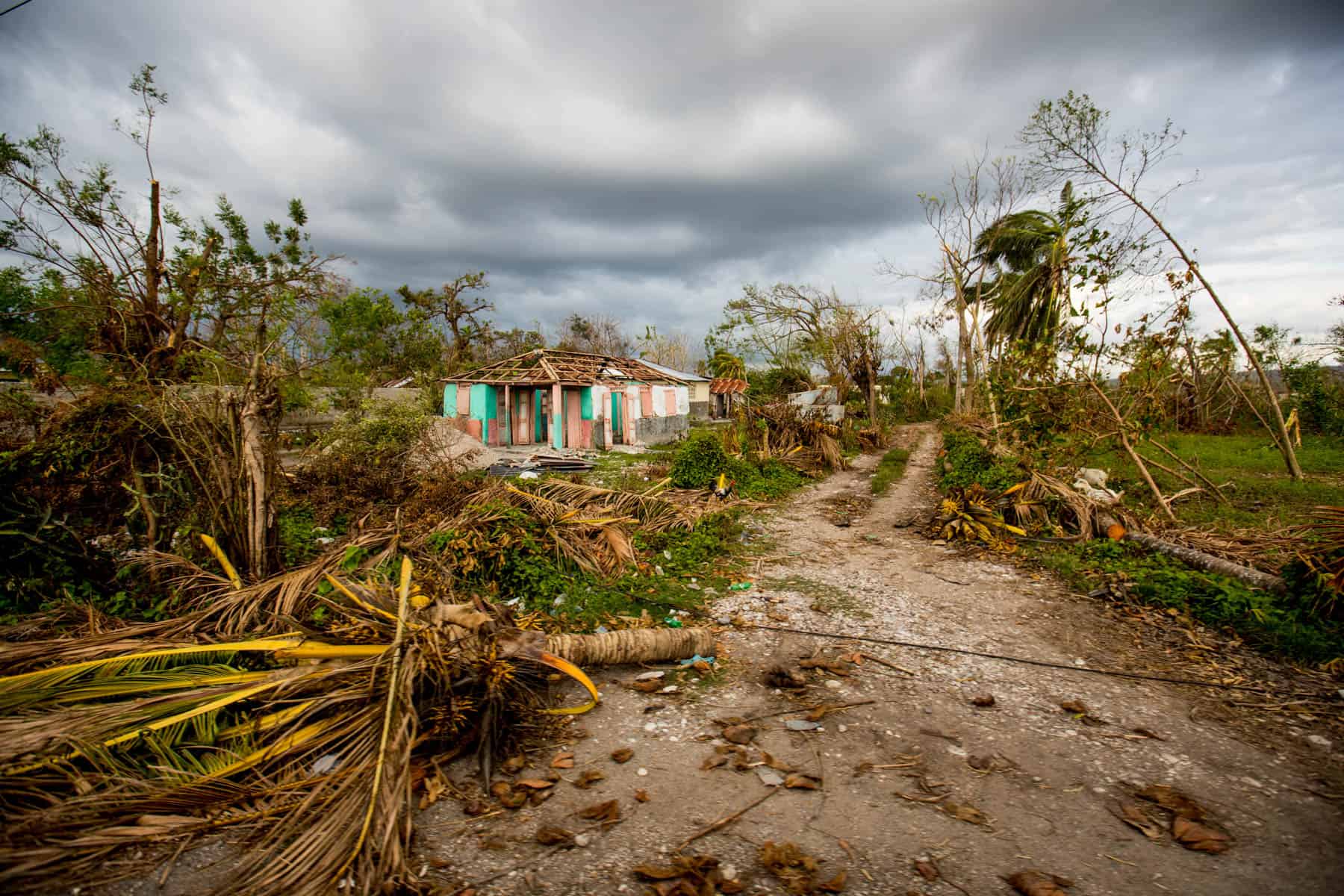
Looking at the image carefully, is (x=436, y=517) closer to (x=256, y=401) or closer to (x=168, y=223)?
(x=256, y=401)

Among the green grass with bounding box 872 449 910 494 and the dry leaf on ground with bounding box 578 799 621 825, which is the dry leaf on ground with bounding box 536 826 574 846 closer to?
the dry leaf on ground with bounding box 578 799 621 825

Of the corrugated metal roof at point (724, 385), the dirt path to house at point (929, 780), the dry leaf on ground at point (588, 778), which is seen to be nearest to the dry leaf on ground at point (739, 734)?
the dirt path to house at point (929, 780)

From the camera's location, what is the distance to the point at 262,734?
8.31 feet

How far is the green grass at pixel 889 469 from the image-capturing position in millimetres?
11414

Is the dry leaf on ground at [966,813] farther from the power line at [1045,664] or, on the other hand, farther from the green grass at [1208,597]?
the green grass at [1208,597]

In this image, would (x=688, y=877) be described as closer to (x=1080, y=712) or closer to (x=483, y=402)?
(x=1080, y=712)

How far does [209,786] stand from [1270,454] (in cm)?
1850

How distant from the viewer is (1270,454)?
12.2 m

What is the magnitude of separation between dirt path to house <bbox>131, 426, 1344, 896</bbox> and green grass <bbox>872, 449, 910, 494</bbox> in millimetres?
6872

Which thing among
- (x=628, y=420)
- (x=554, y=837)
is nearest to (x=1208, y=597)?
(x=554, y=837)

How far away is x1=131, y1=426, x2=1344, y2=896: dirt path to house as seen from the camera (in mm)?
2098

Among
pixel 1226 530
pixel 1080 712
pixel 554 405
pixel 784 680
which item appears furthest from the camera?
pixel 554 405

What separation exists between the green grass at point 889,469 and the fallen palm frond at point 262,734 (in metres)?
9.55

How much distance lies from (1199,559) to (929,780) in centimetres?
448
